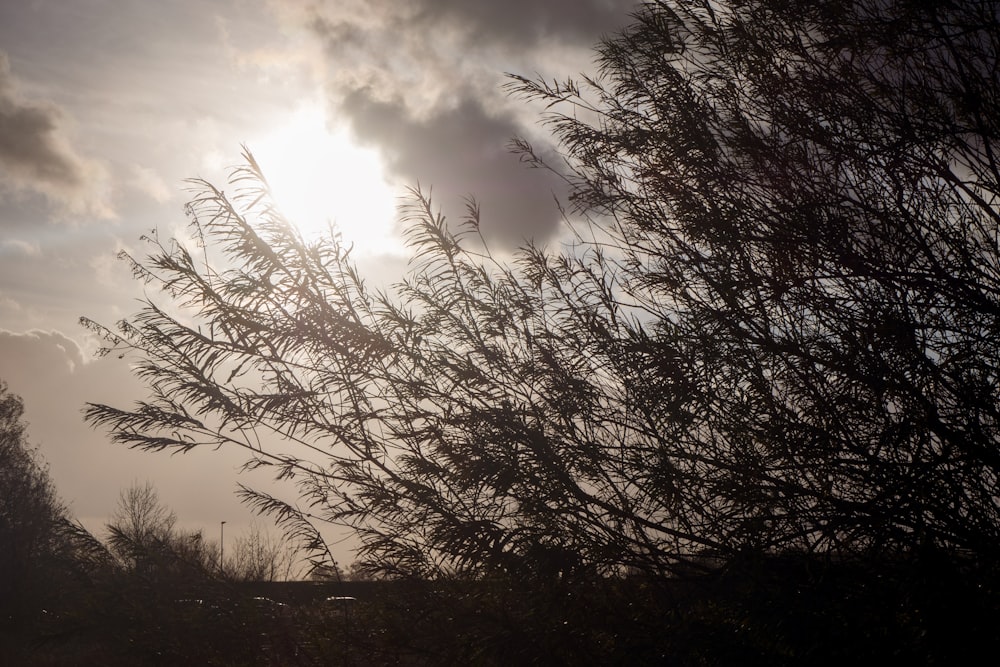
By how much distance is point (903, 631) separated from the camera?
274 cm

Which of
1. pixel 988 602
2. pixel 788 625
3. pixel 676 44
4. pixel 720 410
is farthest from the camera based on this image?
pixel 676 44

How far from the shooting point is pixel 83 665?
995 cm

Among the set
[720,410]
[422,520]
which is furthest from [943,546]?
[422,520]

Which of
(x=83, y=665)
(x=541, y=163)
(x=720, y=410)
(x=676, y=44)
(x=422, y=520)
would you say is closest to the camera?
(x=720, y=410)

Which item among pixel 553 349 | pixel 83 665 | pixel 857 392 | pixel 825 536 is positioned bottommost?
pixel 83 665

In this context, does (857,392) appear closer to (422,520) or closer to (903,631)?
(903,631)

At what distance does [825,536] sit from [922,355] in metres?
0.85

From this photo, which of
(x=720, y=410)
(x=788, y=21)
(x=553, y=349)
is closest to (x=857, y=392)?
(x=720, y=410)

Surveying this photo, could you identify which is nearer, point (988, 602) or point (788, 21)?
point (988, 602)

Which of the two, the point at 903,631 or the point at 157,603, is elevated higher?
the point at 157,603

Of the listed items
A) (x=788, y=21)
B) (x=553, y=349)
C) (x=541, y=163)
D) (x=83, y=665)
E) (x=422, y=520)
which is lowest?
(x=83, y=665)

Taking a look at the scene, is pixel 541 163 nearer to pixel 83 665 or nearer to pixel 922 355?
pixel 922 355

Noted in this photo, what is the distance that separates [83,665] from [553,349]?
32.4ft

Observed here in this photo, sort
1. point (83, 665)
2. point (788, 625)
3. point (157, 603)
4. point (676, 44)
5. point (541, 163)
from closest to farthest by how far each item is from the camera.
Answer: point (788, 625) → point (676, 44) → point (541, 163) → point (157, 603) → point (83, 665)
